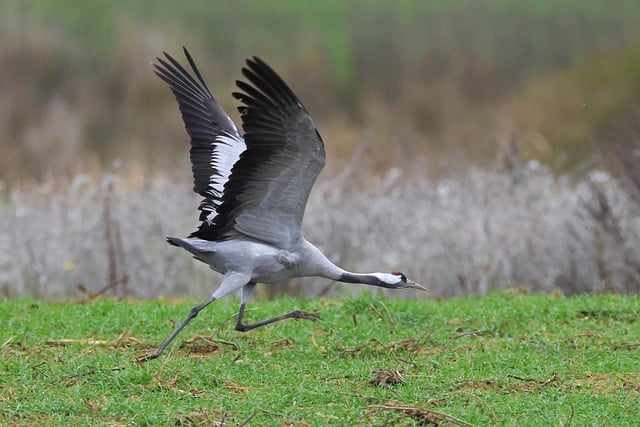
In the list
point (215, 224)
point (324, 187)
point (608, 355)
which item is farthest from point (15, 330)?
point (324, 187)

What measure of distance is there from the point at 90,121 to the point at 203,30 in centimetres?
595

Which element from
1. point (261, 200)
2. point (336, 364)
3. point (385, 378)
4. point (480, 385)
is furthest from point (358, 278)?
point (480, 385)

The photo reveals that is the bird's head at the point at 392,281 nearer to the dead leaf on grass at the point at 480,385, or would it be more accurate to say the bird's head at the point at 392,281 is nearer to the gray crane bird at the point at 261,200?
the gray crane bird at the point at 261,200

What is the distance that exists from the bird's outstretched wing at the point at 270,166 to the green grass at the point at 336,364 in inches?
30.8

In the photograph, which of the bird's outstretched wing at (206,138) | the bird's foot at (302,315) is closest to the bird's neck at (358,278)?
the bird's foot at (302,315)

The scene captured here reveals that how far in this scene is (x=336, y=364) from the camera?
23.9 feet

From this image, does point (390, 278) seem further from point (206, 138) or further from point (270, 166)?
point (206, 138)

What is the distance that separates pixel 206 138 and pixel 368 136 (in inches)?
287

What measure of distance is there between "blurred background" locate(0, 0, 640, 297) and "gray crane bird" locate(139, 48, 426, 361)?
2163 millimetres

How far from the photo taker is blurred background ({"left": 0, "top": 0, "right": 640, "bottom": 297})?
1272cm

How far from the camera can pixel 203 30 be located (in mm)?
27062

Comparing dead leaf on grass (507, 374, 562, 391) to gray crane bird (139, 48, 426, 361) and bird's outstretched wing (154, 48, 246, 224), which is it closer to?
gray crane bird (139, 48, 426, 361)

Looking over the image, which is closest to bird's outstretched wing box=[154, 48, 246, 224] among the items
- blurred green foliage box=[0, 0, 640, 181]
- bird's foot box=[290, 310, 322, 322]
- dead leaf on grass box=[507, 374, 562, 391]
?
bird's foot box=[290, 310, 322, 322]

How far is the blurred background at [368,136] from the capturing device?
12719 millimetres
